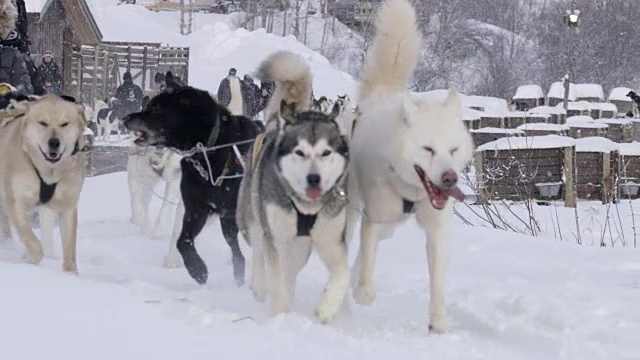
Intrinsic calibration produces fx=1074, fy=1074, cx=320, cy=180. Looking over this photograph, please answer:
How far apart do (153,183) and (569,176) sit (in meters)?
7.83

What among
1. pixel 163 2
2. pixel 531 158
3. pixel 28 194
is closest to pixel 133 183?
pixel 28 194

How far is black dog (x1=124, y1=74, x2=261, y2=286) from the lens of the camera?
5922 mm

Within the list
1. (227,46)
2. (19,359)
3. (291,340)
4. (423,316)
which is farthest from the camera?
(227,46)

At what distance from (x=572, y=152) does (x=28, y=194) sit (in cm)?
1042

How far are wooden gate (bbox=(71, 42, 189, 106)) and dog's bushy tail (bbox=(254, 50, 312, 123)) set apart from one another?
65.1 feet

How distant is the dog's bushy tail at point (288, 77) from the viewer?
5301mm

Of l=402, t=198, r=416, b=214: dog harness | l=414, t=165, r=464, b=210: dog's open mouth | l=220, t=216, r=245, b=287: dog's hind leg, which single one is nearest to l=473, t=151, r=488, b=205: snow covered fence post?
l=220, t=216, r=245, b=287: dog's hind leg

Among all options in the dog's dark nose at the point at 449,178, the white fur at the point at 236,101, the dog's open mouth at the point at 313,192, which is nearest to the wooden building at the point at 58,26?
the white fur at the point at 236,101

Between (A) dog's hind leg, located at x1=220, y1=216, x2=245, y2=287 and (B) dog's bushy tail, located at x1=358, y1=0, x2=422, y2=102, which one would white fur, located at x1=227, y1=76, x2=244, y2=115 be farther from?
(B) dog's bushy tail, located at x1=358, y1=0, x2=422, y2=102

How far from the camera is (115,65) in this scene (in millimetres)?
28406

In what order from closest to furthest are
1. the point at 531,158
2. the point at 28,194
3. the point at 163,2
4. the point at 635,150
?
the point at 28,194
the point at 531,158
the point at 635,150
the point at 163,2

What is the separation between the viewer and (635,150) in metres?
17.4

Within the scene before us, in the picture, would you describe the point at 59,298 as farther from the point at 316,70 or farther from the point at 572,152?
the point at 316,70

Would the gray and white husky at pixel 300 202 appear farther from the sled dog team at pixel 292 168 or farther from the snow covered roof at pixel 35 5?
the snow covered roof at pixel 35 5
